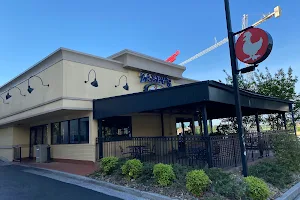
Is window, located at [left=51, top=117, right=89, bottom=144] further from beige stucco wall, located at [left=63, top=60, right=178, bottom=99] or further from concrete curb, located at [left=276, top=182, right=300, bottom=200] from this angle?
concrete curb, located at [left=276, top=182, right=300, bottom=200]

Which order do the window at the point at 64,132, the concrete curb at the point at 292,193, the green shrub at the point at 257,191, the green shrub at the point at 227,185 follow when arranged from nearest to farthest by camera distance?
the green shrub at the point at 257,191
the green shrub at the point at 227,185
the concrete curb at the point at 292,193
the window at the point at 64,132

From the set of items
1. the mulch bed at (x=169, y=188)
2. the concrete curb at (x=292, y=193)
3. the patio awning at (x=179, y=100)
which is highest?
the patio awning at (x=179, y=100)

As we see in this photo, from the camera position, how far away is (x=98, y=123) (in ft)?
41.3

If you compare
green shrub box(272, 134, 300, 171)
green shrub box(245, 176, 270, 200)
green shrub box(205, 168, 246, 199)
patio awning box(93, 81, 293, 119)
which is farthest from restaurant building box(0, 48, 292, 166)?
green shrub box(245, 176, 270, 200)

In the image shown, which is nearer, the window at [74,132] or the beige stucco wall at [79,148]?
the beige stucco wall at [79,148]

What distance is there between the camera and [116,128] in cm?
1402

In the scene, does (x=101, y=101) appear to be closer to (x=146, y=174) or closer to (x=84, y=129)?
(x=84, y=129)

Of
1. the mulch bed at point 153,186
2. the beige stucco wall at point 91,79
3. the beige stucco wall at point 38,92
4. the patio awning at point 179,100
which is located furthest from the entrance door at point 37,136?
the mulch bed at point 153,186

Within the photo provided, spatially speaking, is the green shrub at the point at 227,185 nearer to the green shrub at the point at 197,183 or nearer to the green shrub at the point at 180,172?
the green shrub at the point at 197,183

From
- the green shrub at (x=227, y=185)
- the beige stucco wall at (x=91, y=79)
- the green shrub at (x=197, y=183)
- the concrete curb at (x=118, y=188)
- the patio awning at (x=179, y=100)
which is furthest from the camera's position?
the beige stucco wall at (x=91, y=79)

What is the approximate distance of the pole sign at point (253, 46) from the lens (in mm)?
6402

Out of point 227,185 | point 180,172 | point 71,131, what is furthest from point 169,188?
point 71,131

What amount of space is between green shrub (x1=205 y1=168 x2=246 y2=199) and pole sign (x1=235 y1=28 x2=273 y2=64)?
3355 mm

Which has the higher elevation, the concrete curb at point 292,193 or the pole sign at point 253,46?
the pole sign at point 253,46
